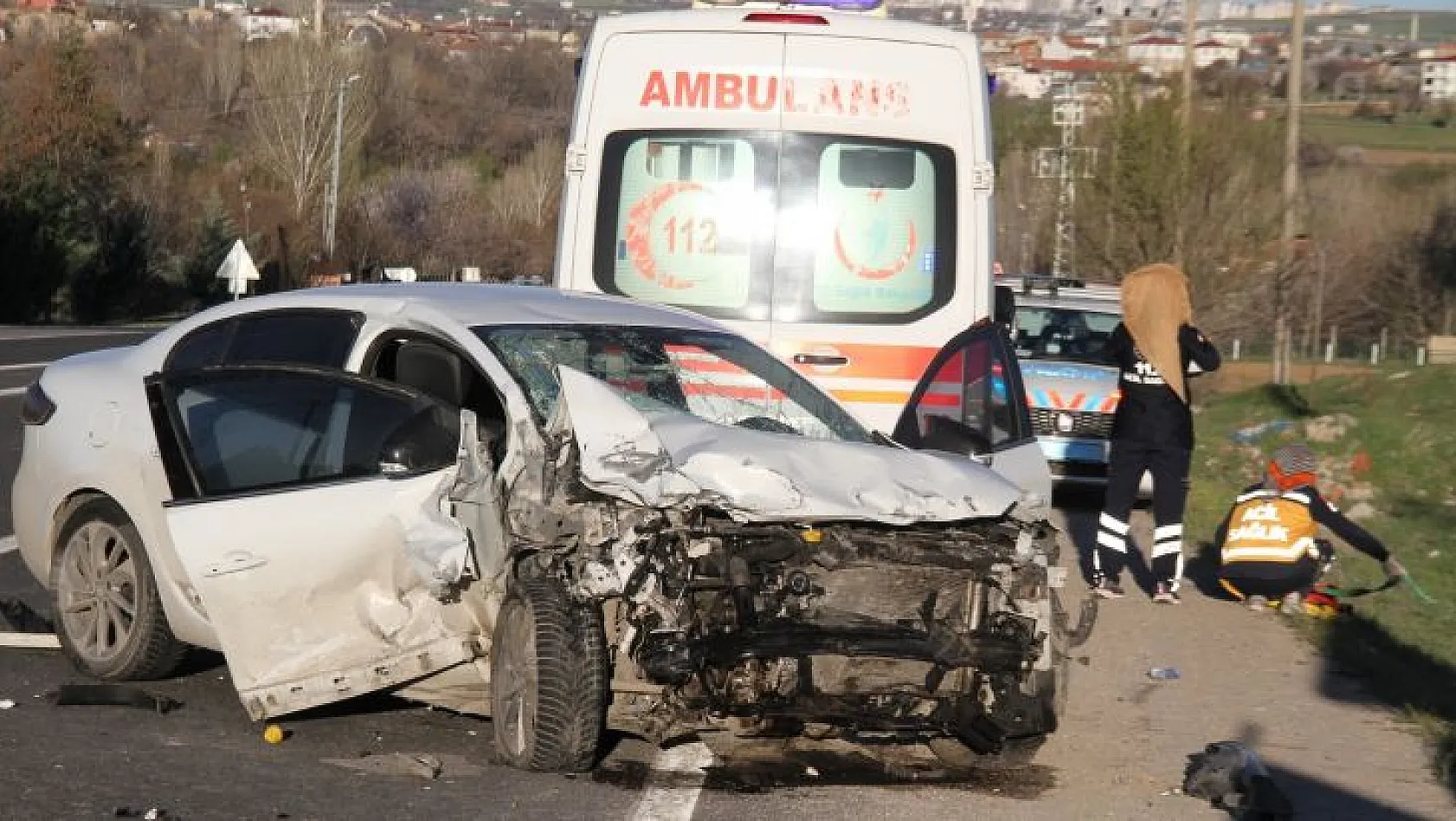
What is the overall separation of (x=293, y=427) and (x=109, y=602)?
1.08 metres

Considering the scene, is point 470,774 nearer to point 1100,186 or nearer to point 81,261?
point 1100,186

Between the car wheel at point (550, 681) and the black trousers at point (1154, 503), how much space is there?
599cm

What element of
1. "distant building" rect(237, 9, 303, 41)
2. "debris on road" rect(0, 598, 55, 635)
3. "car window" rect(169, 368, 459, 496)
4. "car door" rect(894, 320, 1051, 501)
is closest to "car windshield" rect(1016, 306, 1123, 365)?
"car door" rect(894, 320, 1051, 501)

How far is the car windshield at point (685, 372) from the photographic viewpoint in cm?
768

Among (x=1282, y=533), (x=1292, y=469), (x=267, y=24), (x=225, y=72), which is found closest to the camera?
(x=1282, y=533)

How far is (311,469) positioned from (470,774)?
1.24m

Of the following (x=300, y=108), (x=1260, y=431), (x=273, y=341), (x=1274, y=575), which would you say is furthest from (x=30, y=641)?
(x=300, y=108)

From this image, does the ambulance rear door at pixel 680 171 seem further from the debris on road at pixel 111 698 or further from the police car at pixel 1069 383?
the police car at pixel 1069 383

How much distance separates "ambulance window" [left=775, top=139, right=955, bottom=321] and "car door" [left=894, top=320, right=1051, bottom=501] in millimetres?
1434

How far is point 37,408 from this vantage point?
8.61m

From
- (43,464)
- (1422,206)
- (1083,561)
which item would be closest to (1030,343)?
(1083,561)

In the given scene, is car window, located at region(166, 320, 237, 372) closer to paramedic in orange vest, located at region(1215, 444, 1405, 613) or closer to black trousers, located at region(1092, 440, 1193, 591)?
black trousers, located at region(1092, 440, 1193, 591)

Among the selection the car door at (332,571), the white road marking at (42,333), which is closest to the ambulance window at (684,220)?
the car door at (332,571)

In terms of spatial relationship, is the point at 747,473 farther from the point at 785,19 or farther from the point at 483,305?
the point at 785,19
